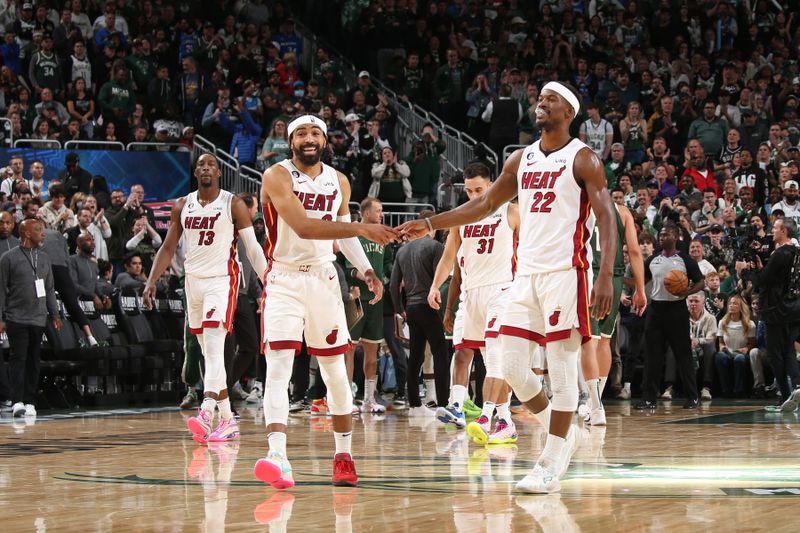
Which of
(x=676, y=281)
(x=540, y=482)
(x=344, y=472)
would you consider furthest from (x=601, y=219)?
(x=676, y=281)

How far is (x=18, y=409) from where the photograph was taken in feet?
44.8

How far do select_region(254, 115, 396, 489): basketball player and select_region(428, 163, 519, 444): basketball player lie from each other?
127 inches

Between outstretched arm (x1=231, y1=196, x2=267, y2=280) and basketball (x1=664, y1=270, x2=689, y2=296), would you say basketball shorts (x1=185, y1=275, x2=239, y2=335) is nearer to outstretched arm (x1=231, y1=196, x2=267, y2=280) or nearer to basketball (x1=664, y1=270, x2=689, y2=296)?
outstretched arm (x1=231, y1=196, x2=267, y2=280)

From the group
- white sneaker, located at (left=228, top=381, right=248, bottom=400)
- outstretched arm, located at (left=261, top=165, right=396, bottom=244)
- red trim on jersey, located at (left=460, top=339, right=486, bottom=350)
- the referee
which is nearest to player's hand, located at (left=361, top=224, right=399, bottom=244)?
outstretched arm, located at (left=261, top=165, right=396, bottom=244)

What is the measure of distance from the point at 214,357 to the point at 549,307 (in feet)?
14.7

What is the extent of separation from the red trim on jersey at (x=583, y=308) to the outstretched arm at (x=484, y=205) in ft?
2.50

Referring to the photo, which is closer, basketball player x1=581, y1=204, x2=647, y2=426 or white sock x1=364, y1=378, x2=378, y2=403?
basketball player x1=581, y1=204, x2=647, y2=426

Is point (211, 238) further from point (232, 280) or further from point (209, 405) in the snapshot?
point (209, 405)

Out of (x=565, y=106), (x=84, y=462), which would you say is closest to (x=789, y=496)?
(x=565, y=106)

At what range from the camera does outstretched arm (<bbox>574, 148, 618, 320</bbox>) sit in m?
6.87

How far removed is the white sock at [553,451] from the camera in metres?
6.97

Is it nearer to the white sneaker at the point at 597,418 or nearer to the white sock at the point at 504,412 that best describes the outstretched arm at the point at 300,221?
the white sock at the point at 504,412

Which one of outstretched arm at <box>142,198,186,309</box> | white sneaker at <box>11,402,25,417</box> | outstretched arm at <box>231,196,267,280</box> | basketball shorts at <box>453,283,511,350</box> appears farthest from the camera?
white sneaker at <box>11,402,25,417</box>

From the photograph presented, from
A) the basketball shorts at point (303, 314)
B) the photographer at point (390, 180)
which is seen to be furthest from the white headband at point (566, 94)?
the photographer at point (390, 180)
